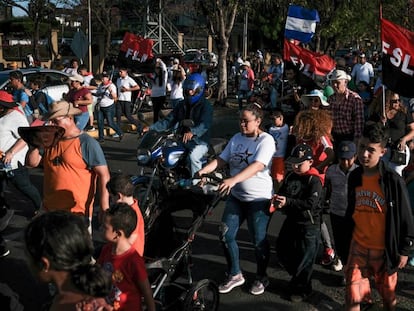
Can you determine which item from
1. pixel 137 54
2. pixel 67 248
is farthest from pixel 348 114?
pixel 137 54

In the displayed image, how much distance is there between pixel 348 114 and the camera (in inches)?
281

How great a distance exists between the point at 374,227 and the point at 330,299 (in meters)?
1.44

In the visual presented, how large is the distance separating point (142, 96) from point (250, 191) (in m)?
12.9

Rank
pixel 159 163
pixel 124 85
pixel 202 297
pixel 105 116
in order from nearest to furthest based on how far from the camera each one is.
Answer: pixel 202 297 → pixel 159 163 → pixel 105 116 → pixel 124 85

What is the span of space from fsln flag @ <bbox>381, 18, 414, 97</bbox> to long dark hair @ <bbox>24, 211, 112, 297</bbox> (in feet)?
14.6

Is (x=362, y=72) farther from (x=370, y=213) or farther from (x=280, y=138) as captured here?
(x=370, y=213)

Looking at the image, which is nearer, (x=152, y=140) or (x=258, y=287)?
(x=258, y=287)

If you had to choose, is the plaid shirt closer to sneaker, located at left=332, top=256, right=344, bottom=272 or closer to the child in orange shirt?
sneaker, located at left=332, top=256, right=344, bottom=272

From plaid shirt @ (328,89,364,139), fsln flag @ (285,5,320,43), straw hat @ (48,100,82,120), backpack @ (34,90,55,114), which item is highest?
fsln flag @ (285,5,320,43)

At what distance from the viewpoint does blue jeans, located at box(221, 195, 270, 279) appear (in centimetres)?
518

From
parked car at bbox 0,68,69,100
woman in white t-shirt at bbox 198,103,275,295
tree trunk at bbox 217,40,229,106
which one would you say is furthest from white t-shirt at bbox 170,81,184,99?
woman in white t-shirt at bbox 198,103,275,295

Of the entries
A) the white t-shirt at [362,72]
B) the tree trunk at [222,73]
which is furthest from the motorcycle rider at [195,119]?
the tree trunk at [222,73]

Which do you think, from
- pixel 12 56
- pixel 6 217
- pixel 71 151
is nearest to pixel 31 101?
pixel 6 217

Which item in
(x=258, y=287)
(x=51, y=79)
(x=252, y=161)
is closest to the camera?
(x=252, y=161)
